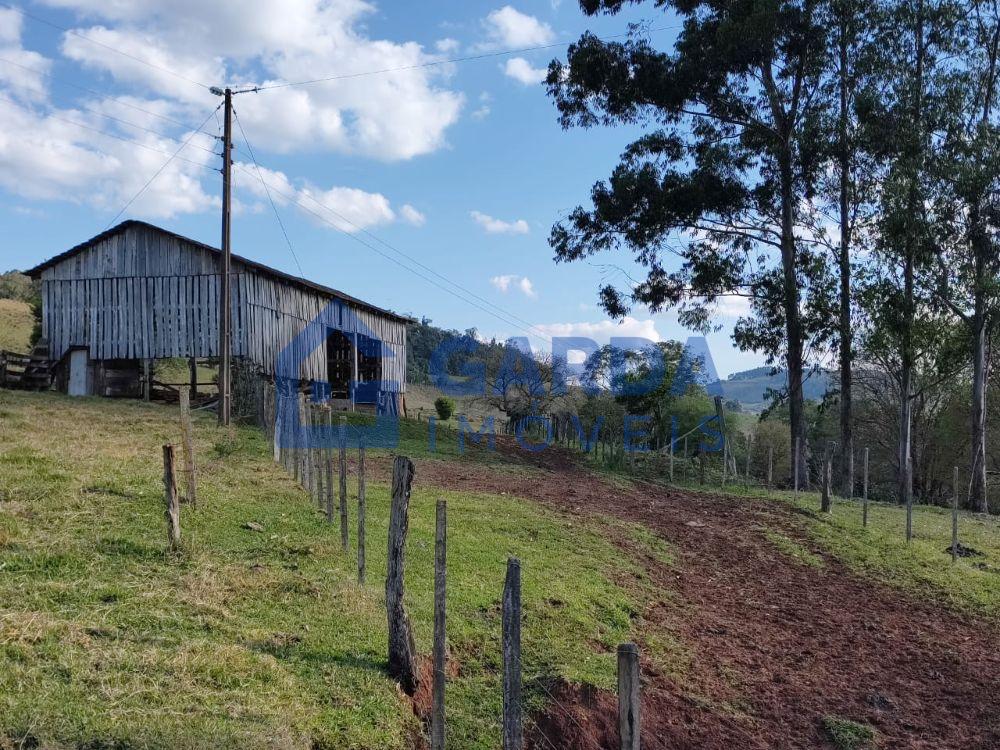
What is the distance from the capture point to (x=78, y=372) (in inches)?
1005

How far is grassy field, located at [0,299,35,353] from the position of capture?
138 ft

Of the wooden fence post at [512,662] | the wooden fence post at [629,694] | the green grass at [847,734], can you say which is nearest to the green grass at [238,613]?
the wooden fence post at [512,662]

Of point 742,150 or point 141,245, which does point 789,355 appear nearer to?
point 742,150

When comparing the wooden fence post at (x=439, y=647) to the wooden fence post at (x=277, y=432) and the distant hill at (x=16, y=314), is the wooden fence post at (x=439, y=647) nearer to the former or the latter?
the wooden fence post at (x=277, y=432)

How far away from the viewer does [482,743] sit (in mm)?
5672

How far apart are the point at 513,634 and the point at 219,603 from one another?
11.6ft

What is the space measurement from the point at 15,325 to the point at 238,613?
49068 millimetres

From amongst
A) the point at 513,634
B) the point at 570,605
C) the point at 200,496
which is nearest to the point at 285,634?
the point at 513,634

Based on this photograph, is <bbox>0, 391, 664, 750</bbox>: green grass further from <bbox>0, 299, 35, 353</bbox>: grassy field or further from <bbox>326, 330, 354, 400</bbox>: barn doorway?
<bbox>0, 299, 35, 353</bbox>: grassy field

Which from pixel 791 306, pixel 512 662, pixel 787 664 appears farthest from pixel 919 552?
pixel 512 662

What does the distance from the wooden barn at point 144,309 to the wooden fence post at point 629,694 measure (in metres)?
22.0

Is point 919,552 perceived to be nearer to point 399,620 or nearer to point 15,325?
point 399,620

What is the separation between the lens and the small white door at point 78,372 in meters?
25.5

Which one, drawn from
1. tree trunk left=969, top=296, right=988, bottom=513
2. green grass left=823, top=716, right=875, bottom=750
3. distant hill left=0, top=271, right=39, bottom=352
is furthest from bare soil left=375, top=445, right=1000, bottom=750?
distant hill left=0, top=271, right=39, bottom=352
